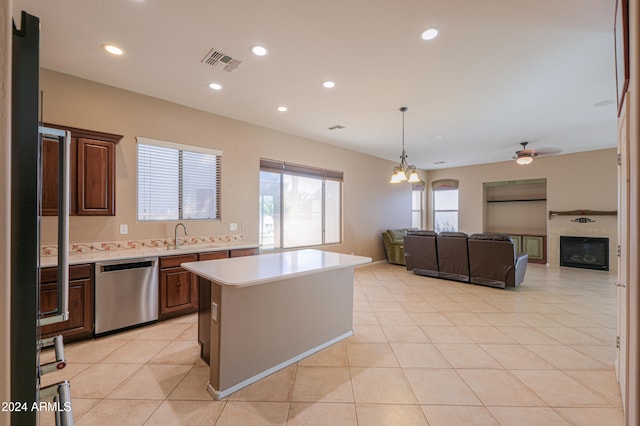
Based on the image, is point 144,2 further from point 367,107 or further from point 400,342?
point 400,342

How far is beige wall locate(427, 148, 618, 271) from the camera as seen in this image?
21.9 ft

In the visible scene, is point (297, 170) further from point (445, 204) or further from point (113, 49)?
point (445, 204)

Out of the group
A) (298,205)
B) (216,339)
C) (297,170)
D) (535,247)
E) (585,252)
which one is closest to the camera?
(216,339)

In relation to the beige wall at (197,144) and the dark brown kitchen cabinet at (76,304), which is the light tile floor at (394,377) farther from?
the beige wall at (197,144)

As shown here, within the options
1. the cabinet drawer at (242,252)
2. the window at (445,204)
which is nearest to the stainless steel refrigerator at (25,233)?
the cabinet drawer at (242,252)

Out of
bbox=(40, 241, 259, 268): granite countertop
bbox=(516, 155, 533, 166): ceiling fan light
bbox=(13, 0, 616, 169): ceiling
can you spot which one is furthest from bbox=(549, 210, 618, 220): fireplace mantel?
bbox=(40, 241, 259, 268): granite countertop

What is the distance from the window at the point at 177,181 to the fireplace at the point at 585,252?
8621mm

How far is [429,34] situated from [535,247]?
25.8ft

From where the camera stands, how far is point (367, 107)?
417 cm

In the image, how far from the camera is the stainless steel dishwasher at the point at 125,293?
117 inches

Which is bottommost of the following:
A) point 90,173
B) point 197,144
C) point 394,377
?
point 394,377

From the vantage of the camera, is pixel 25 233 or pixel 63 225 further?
pixel 63 225

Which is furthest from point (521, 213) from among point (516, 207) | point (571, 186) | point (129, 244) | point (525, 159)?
point (129, 244)

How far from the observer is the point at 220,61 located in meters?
2.92
